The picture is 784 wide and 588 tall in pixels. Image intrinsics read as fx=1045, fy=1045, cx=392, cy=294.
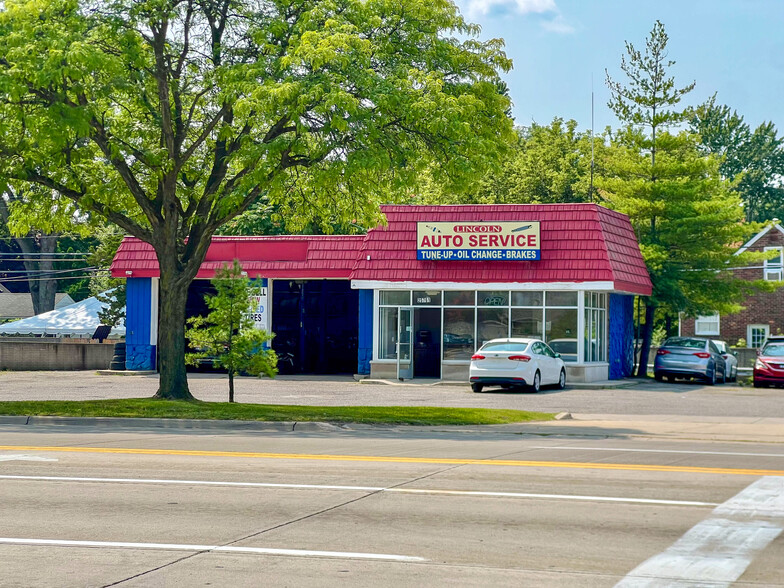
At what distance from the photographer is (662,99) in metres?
39.1

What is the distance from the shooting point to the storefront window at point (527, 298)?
3391 centimetres

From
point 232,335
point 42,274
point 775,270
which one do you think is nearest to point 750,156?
point 775,270

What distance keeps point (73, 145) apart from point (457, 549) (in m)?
15.5

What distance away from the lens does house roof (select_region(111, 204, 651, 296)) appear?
1315 inches

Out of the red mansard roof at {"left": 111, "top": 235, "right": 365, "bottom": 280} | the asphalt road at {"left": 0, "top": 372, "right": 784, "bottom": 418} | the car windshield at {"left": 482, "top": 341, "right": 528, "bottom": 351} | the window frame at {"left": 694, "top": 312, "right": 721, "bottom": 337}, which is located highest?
the red mansard roof at {"left": 111, "top": 235, "right": 365, "bottom": 280}

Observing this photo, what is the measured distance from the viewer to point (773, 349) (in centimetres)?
3388

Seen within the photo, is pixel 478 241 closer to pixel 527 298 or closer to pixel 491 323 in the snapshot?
pixel 527 298

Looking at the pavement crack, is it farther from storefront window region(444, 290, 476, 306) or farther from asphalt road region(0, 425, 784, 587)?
storefront window region(444, 290, 476, 306)

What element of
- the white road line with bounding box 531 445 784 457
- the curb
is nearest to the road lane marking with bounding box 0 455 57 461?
the curb

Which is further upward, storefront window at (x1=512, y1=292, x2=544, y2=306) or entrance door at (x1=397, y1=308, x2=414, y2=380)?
storefront window at (x1=512, y1=292, x2=544, y2=306)

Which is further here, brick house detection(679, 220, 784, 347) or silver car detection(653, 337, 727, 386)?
brick house detection(679, 220, 784, 347)

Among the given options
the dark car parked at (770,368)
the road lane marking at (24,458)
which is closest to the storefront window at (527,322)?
the dark car parked at (770,368)

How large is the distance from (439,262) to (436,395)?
8048 mm

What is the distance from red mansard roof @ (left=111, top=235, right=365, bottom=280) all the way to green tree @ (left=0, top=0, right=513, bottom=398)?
13115 mm
